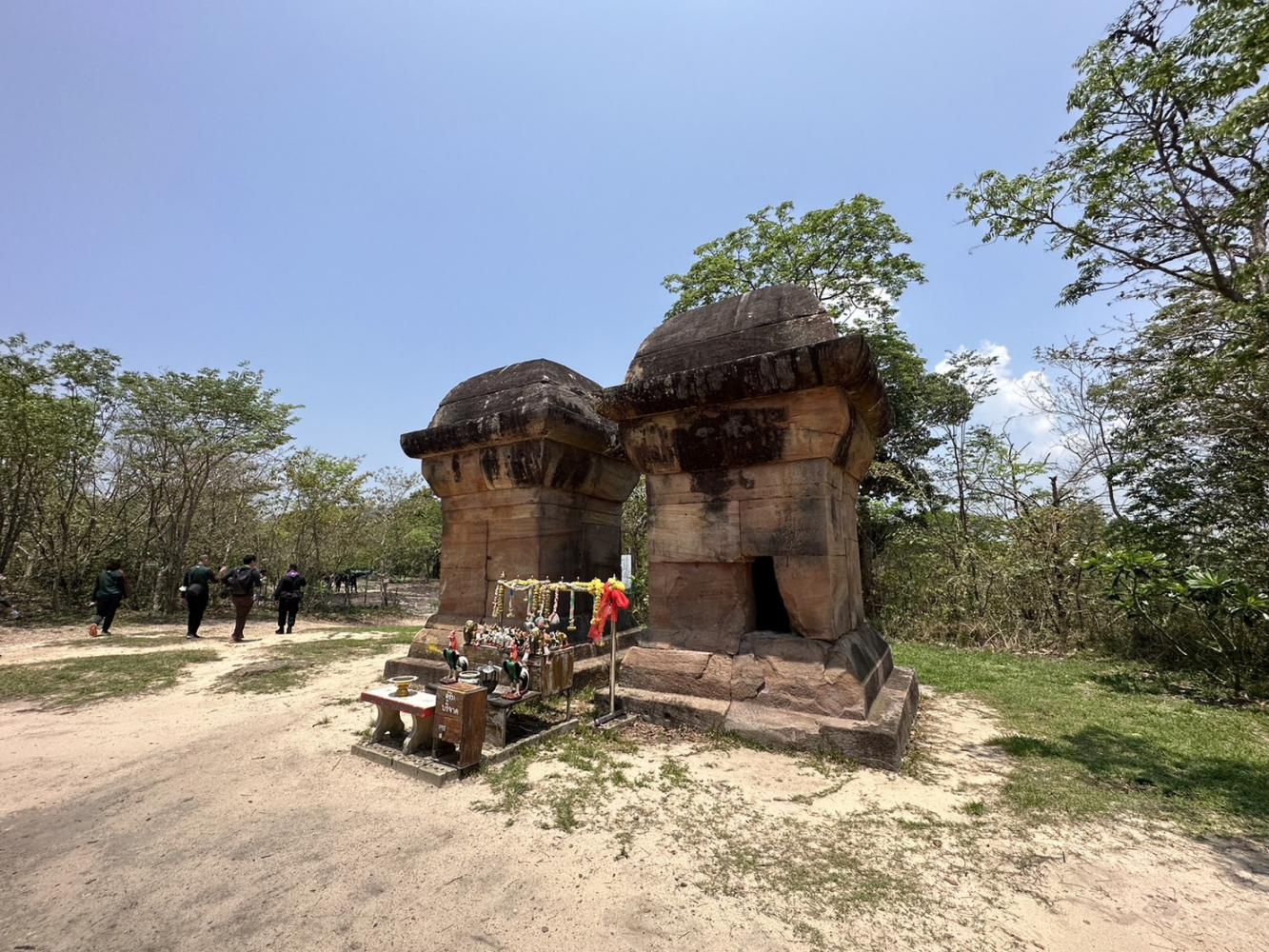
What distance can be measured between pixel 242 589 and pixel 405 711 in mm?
8340

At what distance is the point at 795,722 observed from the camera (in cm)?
350

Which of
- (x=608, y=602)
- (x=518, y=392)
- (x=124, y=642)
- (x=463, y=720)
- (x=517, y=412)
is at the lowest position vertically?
(x=124, y=642)

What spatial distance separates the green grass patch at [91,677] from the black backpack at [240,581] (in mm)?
2118

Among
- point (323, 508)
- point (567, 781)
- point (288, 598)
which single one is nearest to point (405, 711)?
point (567, 781)

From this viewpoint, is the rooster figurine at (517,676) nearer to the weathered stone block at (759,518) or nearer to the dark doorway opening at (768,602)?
the weathered stone block at (759,518)

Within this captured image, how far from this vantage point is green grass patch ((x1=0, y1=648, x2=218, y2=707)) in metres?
Answer: 5.24

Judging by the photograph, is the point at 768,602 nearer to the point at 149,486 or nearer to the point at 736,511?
the point at 736,511

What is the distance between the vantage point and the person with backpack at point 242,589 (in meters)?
9.38

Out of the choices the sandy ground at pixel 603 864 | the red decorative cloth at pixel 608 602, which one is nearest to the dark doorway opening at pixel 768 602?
the red decorative cloth at pixel 608 602

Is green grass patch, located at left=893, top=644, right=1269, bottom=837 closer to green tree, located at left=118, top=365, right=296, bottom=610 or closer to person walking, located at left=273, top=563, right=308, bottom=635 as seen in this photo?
person walking, located at left=273, top=563, right=308, bottom=635

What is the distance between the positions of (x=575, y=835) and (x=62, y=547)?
677 inches

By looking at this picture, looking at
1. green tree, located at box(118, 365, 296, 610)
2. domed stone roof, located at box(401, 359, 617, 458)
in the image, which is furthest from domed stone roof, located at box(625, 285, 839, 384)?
green tree, located at box(118, 365, 296, 610)

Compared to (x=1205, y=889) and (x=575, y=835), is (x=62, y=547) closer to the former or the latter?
(x=575, y=835)

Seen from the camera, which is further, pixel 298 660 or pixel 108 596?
pixel 108 596
